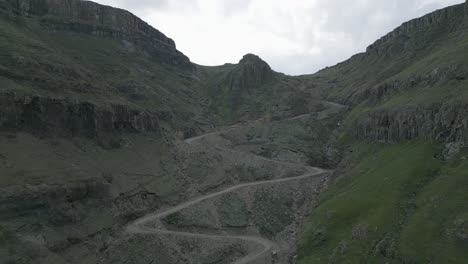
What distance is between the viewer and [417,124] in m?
114

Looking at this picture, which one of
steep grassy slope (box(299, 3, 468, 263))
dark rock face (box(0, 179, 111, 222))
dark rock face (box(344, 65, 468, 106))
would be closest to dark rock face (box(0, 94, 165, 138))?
dark rock face (box(0, 179, 111, 222))

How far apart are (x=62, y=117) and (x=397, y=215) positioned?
88055mm

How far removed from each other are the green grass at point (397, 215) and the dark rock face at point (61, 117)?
222 ft

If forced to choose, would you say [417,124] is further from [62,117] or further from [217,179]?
[62,117]

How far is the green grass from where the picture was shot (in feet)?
234

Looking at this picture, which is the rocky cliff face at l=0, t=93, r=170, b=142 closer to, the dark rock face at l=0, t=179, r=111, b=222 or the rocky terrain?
the rocky terrain

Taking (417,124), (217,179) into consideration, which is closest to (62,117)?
(217,179)

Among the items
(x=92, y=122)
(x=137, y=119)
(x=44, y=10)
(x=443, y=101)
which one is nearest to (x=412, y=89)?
(x=443, y=101)

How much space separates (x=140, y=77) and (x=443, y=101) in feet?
440

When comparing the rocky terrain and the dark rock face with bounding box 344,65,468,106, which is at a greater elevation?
the dark rock face with bounding box 344,65,468,106

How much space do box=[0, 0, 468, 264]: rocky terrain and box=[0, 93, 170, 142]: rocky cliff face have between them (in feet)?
1.10

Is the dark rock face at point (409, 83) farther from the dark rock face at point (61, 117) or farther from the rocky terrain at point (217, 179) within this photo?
the dark rock face at point (61, 117)

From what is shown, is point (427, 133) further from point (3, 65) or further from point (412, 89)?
point (3, 65)

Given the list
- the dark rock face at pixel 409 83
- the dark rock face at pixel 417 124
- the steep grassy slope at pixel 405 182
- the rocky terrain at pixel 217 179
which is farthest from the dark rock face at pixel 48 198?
the dark rock face at pixel 409 83
